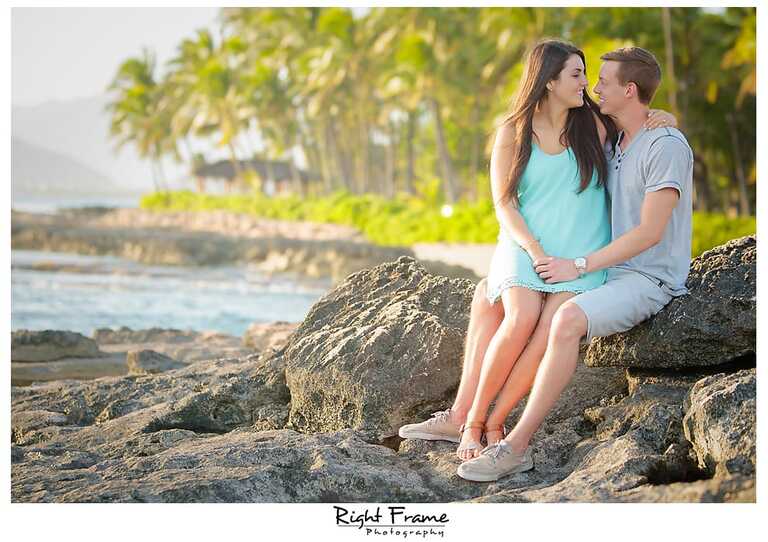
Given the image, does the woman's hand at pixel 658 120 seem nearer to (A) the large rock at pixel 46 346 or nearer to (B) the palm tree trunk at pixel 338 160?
(A) the large rock at pixel 46 346

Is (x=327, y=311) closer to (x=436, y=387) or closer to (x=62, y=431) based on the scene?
(x=436, y=387)

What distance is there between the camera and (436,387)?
11.6ft

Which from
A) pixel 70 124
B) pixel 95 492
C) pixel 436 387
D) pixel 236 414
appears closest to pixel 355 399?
pixel 436 387

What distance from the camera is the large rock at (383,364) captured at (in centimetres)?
350

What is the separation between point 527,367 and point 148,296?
1294 cm

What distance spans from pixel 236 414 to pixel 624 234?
1961 millimetres

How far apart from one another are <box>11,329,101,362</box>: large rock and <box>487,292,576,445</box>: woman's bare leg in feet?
17.0

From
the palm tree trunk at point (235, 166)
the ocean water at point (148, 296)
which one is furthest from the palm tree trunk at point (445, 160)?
the palm tree trunk at point (235, 166)

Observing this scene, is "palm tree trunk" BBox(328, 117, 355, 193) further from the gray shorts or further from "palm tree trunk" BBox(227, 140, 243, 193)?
the gray shorts

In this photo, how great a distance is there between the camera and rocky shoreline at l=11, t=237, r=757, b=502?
110 inches

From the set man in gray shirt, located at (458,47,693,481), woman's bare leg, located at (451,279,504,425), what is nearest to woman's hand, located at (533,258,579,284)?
man in gray shirt, located at (458,47,693,481)

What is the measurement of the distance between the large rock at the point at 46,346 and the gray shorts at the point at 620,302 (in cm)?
546

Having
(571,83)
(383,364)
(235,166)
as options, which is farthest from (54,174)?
(571,83)
